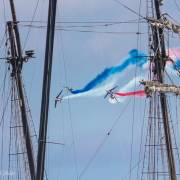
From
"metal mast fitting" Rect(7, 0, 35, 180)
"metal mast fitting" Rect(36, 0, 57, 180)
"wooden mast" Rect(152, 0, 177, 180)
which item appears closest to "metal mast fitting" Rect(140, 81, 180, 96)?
"wooden mast" Rect(152, 0, 177, 180)

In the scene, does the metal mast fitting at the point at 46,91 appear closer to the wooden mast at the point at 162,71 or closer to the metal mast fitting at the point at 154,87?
the wooden mast at the point at 162,71

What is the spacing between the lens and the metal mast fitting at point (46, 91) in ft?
136

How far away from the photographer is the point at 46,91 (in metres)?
41.8

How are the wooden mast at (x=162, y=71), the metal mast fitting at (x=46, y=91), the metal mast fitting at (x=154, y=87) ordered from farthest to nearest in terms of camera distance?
the metal mast fitting at (x=154, y=87)
the wooden mast at (x=162, y=71)
the metal mast fitting at (x=46, y=91)

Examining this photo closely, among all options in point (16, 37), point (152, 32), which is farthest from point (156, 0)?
point (16, 37)

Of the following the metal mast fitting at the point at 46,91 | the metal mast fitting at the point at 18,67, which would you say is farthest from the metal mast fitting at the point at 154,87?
the metal mast fitting at the point at 46,91

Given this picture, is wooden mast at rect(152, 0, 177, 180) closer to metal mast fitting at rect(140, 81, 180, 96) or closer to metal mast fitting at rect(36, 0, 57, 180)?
metal mast fitting at rect(140, 81, 180, 96)

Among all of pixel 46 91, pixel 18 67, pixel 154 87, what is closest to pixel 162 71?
pixel 154 87

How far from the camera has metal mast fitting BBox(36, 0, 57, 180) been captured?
1636 inches

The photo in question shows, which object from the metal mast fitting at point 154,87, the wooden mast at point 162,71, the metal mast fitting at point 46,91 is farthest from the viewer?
the metal mast fitting at point 154,87

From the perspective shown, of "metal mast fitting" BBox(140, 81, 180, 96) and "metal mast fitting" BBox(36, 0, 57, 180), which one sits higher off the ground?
"metal mast fitting" BBox(140, 81, 180, 96)

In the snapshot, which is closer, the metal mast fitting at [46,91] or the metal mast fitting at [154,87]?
the metal mast fitting at [46,91]

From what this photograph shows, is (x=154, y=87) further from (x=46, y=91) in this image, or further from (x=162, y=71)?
(x=46, y=91)

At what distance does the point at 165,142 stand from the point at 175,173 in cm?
290
